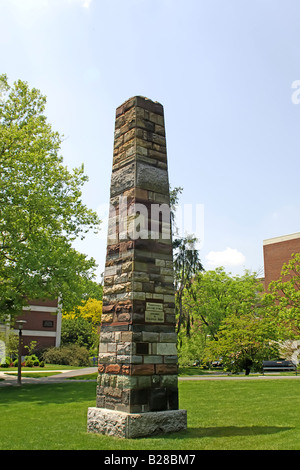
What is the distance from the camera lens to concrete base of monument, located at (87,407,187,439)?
7465mm

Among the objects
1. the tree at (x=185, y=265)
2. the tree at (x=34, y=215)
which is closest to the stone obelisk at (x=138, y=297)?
the tree at (x=34, y=215)

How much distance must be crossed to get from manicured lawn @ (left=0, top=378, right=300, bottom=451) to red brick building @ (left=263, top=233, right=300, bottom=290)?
3704cm

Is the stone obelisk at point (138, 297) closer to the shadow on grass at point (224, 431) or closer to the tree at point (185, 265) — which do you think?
the shadow on grass at point (224, 431)

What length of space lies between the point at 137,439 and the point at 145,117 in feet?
21.5

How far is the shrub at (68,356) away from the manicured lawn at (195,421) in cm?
2554

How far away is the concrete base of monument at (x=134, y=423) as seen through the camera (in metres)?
7.46

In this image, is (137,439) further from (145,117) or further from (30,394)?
(30,394)

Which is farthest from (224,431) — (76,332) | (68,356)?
(76,332)

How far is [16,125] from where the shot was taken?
23.4 meters

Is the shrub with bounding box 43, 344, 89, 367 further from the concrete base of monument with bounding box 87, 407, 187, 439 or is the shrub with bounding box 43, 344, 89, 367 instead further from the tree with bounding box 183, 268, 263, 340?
the concrete base of monument with bounding box 87, 407, 187, 439

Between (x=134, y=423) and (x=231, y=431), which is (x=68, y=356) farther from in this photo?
(x=134, y=423)

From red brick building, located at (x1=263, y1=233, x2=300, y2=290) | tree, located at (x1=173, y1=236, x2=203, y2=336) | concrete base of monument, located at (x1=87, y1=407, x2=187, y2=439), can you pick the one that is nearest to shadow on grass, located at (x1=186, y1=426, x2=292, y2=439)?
concrete base of monument, located at (x1=87, y1=407, x2=187, y2=439)

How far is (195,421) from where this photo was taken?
30.9 feet
